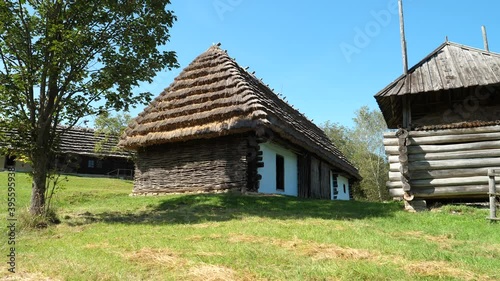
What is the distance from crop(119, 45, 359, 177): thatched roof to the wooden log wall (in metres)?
4.81

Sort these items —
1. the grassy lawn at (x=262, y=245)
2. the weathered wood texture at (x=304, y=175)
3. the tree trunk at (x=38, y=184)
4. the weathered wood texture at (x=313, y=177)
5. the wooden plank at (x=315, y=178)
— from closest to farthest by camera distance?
the grassy lawn at (x=262, y=245)
the tree trunk at (x=38, y=184)
the weathered wood texture at (x=304, y=175)
the weathered wood texture at (x=313, y=177)
the wooden plank at (x=315, y=178)

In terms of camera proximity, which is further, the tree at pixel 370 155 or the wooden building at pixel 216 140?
the tree at pixel 370 155

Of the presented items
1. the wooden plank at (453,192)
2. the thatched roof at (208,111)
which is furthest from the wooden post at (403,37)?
the thatched roof at (208,111)

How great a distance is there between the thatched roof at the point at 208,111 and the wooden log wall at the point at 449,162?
15.8 feet

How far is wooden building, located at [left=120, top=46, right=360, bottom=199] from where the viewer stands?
46.5 ft

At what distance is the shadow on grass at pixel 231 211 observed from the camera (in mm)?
9750

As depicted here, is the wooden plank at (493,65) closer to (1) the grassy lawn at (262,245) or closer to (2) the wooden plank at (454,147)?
(2) the wooden plank at (454,147)

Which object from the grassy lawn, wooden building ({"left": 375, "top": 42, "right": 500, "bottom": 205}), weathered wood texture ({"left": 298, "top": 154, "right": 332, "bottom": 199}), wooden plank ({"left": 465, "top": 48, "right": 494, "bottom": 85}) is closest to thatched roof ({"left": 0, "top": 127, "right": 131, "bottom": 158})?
weathered wood texture ({"left": 298, "top": 154, "right": 332, "bottom": 199})

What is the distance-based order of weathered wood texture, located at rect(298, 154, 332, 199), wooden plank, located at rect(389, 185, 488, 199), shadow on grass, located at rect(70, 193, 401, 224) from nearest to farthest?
shadow on grass, located at rect(70, 193, 401, 224) < wooden plank, located at rect(389, 185, 488, 199) < weathered wood texture, located at rect(298, 154, 332, 199)

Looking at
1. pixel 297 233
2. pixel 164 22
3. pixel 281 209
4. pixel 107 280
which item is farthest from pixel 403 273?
pixel 164 22

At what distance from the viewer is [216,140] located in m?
14.9

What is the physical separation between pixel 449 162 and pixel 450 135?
2.63ft

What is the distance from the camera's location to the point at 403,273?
4570mm

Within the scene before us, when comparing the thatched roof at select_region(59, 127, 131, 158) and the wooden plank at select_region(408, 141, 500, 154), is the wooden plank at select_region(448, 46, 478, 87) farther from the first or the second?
the thatched roof at select_region(59, 127, 131, 158)
